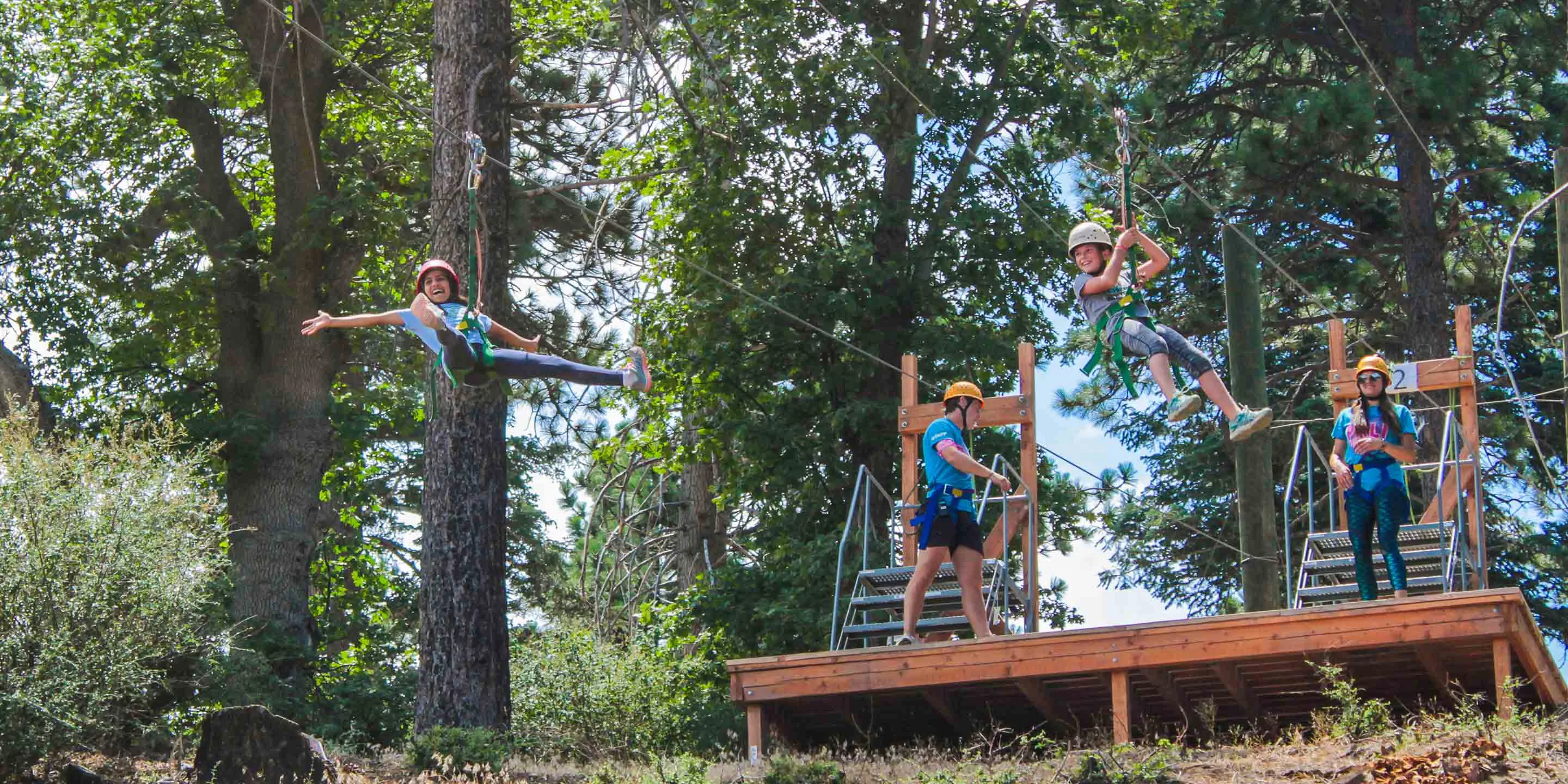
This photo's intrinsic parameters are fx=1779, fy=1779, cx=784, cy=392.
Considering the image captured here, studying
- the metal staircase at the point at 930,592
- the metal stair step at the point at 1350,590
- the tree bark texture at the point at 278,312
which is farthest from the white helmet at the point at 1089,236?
the tree bark texture at the point at 278,312

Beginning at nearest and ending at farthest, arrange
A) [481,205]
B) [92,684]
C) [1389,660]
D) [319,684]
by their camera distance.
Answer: [1389,660]
[92,684]
[481,205]
[319,684]

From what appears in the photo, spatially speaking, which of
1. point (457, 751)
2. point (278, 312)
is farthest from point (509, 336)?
point (278, 312)

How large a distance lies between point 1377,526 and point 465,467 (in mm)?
6868

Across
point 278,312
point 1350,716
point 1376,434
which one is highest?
point 278,312

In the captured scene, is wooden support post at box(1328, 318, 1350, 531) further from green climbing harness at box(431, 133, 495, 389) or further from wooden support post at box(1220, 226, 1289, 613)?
green climbing harness at box(431, 133, 495, 389)

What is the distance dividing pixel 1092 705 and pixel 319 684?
943 centimetres

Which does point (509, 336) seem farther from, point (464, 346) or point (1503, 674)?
point (1503, 674)

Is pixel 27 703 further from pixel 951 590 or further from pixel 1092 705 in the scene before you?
pixel 1092 705

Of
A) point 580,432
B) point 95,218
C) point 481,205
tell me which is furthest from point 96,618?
point 580,432

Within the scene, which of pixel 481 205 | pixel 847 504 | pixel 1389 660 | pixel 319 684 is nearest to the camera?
pixel 1389 660

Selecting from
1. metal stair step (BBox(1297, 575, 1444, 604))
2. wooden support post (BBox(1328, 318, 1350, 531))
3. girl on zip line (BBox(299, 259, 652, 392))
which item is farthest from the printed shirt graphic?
wooden support post (BBox(1328, 318, 1350, 531))

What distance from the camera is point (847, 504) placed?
66.1 feet

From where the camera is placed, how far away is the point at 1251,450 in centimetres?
1496

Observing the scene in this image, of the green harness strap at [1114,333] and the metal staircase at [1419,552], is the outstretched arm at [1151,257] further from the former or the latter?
the metal staircase at [1419,552]
